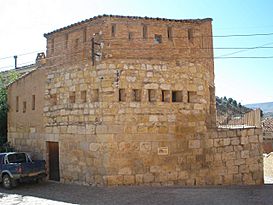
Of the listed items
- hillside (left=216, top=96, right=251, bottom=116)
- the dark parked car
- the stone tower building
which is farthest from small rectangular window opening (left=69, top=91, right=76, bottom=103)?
hillside (left=216, top=96, right=251, bottom=116)

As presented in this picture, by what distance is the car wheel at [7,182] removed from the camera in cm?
1137

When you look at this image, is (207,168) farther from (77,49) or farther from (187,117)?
(77,49)

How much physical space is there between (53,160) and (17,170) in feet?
5.46

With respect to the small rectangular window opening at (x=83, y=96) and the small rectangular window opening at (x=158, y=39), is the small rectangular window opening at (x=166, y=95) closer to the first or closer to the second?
the small rectangular window opening at (x=158, y=39)

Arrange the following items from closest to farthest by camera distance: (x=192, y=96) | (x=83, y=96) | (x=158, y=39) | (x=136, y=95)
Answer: (x=136, y=95)
(x=158, y=39)
(x=83, y=96)
(x=192, y=96)

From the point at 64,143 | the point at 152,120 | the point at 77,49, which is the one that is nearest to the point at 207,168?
the point at 152,120

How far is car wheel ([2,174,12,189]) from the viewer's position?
37.3 ft

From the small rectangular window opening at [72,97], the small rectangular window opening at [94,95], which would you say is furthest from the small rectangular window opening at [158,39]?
the small rectangular window opening at [72,97]

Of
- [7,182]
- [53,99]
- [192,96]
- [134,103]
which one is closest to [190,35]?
[192,96]

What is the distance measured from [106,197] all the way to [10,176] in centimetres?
413

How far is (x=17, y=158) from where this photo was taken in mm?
12109

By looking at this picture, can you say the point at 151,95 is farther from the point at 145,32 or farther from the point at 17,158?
the point at 17,158

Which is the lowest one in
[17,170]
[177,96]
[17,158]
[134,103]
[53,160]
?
[17,170]

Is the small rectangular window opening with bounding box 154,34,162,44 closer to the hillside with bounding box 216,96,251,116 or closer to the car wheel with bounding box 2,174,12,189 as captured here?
the car wheel with bounding box 2,174,12,189
